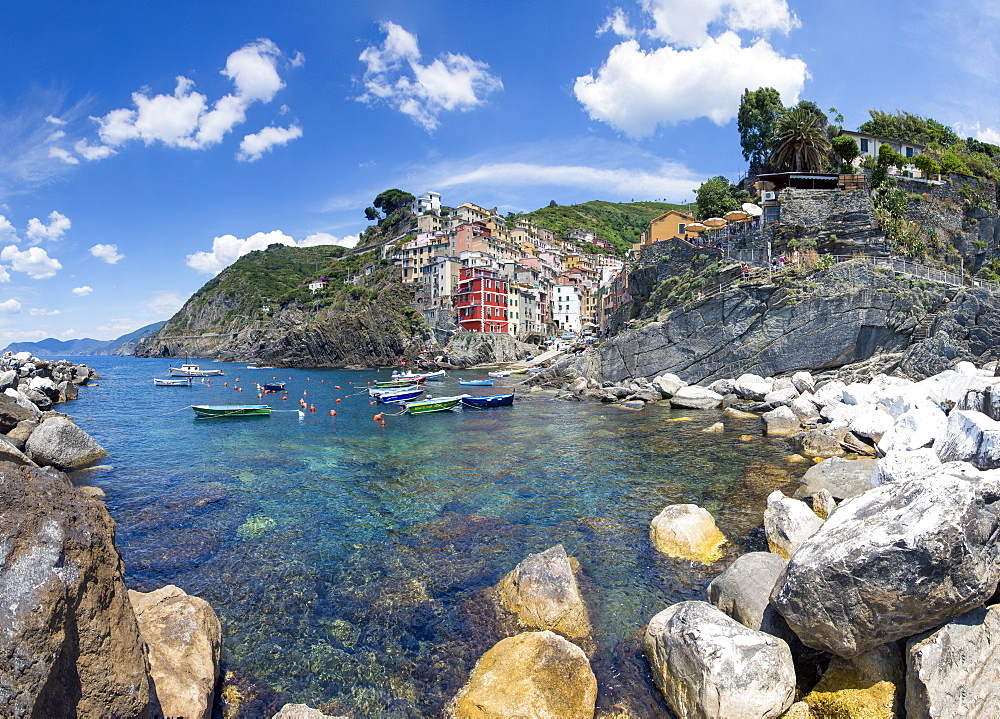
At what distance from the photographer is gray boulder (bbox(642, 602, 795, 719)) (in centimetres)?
679

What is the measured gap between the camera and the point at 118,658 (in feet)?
17.8

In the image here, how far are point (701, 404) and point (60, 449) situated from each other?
118ft

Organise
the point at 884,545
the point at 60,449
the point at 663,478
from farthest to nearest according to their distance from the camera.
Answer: the point at 60,449
the point at 663,478
the point at 884,545

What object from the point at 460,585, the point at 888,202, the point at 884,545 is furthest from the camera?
the point at 888,202

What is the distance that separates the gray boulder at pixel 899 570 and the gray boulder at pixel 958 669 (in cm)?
18

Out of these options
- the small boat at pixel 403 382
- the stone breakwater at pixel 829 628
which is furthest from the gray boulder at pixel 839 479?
the small boat at pixel 403 382

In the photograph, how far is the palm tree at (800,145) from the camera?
52656 mm

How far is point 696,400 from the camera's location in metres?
36.3

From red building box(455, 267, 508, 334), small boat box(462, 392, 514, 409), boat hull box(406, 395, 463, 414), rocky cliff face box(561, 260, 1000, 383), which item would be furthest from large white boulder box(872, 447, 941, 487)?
red building box(455, 267, 508, 334)

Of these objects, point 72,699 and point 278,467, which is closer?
point 72,699

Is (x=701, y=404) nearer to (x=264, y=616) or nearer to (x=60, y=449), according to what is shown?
(x=264, y=616)

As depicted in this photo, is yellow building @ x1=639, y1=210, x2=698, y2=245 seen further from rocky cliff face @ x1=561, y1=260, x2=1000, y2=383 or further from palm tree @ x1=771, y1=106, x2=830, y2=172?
rocky cliff face @ x1=561, y1=260, x2=1000, y2=383

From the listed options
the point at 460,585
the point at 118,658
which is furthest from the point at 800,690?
the point at 118,658

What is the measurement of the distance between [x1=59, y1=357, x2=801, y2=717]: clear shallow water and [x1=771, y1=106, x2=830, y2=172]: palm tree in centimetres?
3887
